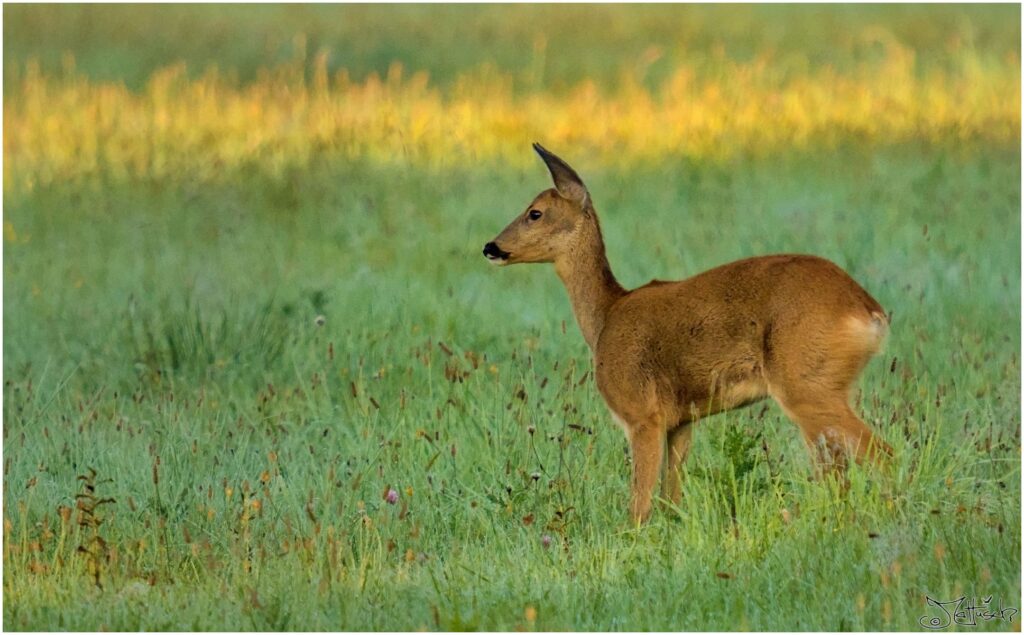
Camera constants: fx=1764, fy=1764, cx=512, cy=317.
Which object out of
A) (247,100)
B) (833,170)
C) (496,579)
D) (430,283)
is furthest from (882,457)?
(247,100)

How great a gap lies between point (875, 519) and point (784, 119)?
952cm

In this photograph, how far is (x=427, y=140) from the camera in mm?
15594

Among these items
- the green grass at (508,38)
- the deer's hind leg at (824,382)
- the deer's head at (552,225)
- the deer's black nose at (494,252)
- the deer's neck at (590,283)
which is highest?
the green grass at (508,38)

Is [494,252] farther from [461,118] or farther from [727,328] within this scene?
[461,118]

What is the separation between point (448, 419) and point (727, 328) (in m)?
1.57

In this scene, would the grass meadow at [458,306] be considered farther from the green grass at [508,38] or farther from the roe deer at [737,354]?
the roe deer at [737,354]

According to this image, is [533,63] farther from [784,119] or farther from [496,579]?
[496,579]

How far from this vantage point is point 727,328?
777 centimetres

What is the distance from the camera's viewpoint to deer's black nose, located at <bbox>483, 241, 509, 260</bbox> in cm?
858

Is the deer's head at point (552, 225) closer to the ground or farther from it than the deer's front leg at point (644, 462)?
farther from it
